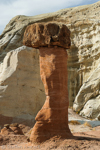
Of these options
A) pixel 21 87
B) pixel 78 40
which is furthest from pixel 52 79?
pixel 78 40

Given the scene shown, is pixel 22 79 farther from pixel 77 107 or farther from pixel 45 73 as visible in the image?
pixel 77 107

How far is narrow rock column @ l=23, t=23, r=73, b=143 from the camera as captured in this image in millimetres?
6758

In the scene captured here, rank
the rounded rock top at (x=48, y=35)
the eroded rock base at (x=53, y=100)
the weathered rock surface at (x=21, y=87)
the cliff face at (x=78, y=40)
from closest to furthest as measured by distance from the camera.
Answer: the eroded rock base at (x=53, y=100) < the rounded rock top at (x=48, y=35) < the weathered rock surface at (x=21, y=87) < the cliff face at (x=78, y=40)

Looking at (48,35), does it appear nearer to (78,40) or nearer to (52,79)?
(52,79)

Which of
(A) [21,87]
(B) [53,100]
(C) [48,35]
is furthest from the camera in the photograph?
(A) [21,87]

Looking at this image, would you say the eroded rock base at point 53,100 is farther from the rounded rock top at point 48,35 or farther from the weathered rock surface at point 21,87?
the weathered rock surface at point 21,87

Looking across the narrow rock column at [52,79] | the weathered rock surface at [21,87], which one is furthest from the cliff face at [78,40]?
the narrow rock column at [52,79]

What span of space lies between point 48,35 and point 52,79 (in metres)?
1.60

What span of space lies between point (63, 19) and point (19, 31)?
5.25 metres

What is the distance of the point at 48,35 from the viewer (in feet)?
23.4

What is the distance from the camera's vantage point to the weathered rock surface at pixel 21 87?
10.8 meters

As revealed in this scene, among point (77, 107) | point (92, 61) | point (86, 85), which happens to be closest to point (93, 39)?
point (92, 61)

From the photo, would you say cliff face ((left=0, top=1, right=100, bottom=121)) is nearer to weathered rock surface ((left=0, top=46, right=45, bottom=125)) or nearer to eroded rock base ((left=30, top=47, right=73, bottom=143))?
weathered rock surface ((left=0, top=46, right=45, bottom=125))

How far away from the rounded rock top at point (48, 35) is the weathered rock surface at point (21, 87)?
4.34m
